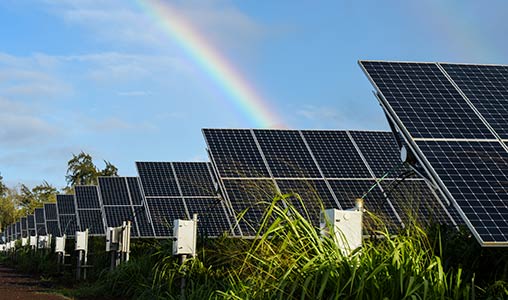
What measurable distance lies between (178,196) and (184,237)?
34.2ft

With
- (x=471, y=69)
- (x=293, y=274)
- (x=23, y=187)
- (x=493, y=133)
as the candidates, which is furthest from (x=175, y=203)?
(x=23, y=187)

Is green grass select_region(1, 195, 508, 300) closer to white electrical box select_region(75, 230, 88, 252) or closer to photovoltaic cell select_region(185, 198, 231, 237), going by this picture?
photovoltaic cell select_region(185, 198, 231, 237)

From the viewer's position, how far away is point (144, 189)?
22000 millimetres

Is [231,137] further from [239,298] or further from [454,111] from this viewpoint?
[239,298]

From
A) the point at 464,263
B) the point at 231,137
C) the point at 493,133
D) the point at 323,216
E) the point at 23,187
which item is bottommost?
the point at 464,263

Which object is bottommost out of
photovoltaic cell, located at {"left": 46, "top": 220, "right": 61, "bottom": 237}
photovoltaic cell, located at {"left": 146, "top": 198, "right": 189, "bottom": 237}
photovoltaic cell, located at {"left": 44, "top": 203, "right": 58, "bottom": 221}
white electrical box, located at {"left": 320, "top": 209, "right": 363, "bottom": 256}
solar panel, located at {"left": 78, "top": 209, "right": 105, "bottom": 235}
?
white electrical box, located at {"left": 320, "top": 209, "right": 363, "bottom": 256}

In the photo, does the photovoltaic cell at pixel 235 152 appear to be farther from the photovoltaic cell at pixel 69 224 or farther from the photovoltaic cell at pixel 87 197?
the photovoltaic cell at pixel 69 224

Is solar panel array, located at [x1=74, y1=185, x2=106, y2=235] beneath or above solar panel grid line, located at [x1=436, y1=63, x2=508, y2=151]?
above

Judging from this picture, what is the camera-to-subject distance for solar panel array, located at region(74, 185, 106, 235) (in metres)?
30.9

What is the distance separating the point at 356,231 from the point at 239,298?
1.26 metres

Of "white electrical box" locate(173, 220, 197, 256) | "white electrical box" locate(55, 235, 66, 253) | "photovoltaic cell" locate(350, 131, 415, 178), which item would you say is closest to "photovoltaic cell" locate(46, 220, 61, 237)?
"white electrical box" locate(55, 235, 66, 253)

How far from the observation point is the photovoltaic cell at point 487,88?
31.7 ft

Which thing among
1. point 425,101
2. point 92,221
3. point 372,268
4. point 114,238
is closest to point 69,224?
point 92,221

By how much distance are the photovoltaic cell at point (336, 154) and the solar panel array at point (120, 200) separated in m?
7.13
